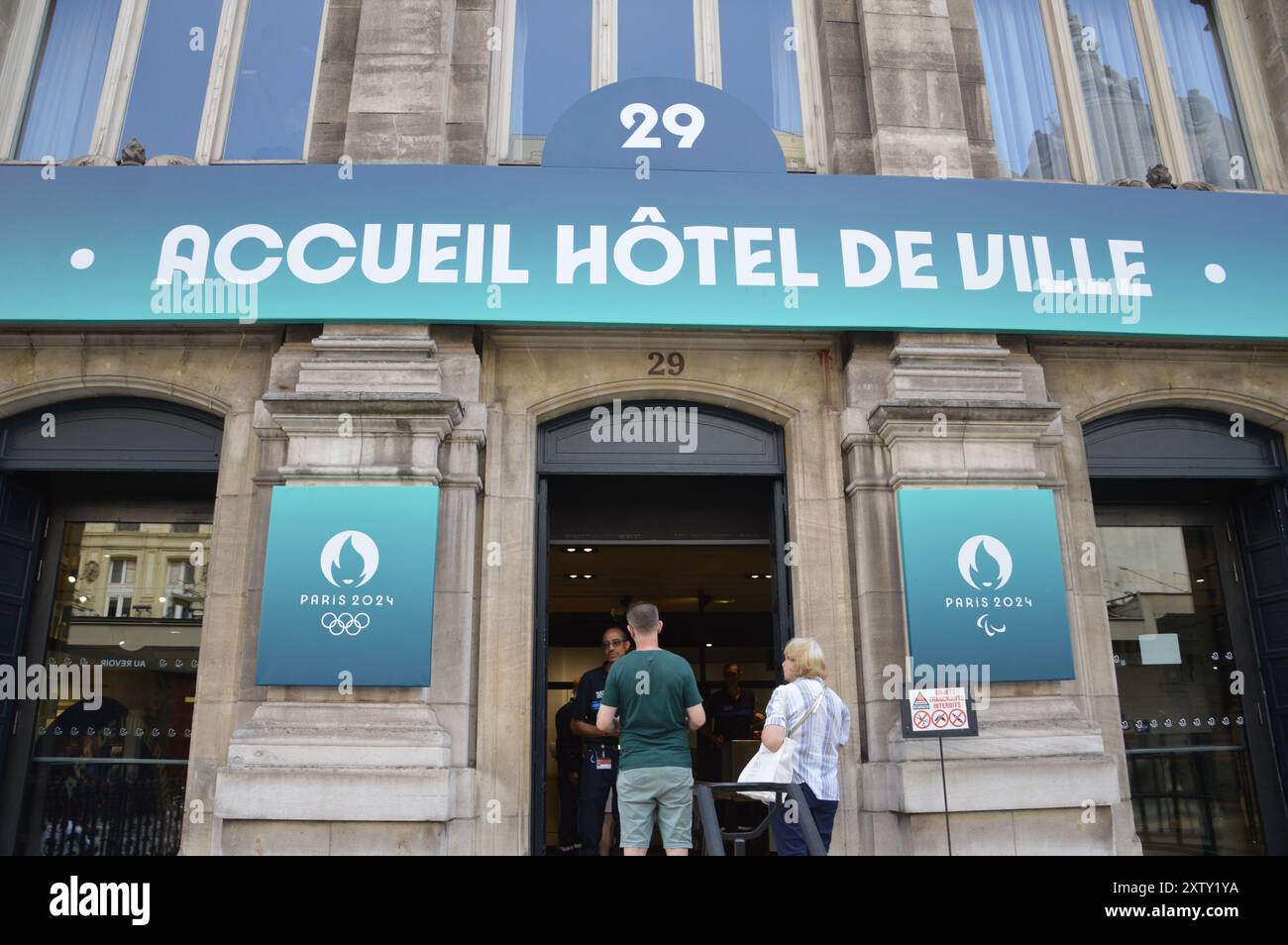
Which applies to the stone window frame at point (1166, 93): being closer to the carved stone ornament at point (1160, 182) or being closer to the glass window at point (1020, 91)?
the glass window at point (1020, 91)

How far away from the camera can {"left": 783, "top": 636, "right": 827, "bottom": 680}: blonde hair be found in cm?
592

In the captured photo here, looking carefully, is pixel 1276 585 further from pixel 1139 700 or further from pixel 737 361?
pixel 737 361

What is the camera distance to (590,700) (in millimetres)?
8273

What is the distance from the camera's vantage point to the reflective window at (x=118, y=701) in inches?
321

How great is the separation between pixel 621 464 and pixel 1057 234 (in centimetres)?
455

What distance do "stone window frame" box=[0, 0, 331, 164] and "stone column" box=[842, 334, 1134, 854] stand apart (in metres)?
6.23

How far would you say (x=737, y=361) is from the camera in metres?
8.71

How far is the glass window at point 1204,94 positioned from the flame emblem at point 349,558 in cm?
937

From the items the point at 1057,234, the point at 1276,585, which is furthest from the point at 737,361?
the point at 1276,585

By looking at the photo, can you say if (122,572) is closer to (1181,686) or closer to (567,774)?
(567,774)

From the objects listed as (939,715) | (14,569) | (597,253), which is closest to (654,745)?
(939,715)

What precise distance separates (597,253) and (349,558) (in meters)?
3.38

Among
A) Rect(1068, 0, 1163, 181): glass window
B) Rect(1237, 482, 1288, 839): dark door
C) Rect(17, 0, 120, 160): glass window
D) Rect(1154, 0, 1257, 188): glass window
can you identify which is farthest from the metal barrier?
Rect(17, 0, 120, 160): glass window

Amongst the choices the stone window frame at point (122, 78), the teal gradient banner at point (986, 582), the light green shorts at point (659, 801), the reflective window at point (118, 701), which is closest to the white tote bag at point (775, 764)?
the light green shorts at point (659, 801)
